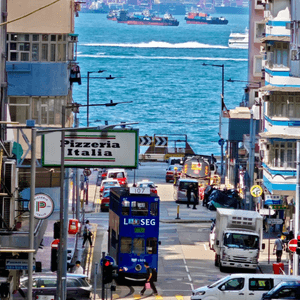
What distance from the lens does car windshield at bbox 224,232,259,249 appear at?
1821 inches

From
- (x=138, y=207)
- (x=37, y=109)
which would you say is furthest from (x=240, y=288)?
(x=37, y=109)

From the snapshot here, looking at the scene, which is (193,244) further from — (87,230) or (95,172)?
(95,172)

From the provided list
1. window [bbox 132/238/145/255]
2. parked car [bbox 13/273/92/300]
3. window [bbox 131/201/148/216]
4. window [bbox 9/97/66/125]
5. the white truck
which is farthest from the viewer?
window [bbox 9/97/66/125]

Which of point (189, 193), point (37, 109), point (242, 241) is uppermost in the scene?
point (37, 109)

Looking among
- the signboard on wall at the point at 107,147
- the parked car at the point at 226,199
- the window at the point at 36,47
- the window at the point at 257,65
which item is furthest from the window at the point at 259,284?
the window at the point at 257,65

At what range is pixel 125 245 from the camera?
141 feet

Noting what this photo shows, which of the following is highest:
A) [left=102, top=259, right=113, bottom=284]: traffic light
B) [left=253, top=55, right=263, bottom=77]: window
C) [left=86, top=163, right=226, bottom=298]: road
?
[left=253, top=55, right=263, bottom=77]: window

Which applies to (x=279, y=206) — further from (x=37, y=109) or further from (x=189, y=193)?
(x=189, y=193)

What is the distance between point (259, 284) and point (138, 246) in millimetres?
7316

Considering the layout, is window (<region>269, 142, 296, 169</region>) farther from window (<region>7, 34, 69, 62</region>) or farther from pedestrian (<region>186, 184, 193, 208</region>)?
pedestrian (<region>186, 184, 193, 208</region>)

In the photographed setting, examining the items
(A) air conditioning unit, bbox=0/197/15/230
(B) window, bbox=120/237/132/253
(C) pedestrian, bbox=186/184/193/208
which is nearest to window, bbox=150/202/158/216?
(B) window, bbox=120/237/132/253

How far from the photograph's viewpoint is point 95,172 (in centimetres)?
9106

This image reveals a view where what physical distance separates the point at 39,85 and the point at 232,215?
15459 millimetres

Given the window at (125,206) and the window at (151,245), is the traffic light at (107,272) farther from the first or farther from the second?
the window at (151,245)
